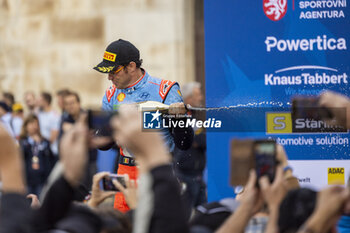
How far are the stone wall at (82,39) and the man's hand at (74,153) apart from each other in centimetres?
770

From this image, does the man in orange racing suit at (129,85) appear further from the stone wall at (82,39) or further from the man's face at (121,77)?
the stone wall at (82,39)

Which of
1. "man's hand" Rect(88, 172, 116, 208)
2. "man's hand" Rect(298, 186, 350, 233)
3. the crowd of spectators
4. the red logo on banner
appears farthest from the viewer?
the red logo on banner

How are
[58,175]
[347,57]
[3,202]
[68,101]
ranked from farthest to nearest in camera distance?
[68,101], [347,57], [58,175], [3,202]

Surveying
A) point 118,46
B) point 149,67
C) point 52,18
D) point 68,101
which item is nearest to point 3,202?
point 118,46

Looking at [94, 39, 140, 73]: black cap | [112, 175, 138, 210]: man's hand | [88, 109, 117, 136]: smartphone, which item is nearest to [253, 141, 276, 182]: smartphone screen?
[88, 109, 117, 136]: smartphone

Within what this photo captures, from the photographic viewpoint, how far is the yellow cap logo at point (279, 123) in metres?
4.25

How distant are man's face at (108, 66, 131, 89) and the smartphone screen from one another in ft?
8.52

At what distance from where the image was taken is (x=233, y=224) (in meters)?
2.56

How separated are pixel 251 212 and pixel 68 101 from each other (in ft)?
22.7

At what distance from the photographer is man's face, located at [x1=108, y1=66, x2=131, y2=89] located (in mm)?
5145

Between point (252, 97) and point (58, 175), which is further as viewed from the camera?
point (252, 97)

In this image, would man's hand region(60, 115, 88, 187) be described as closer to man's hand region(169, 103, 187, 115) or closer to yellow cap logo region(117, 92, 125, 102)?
man's hand region(169, 103, 187, 115)

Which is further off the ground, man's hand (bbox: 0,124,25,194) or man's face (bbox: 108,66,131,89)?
man's face (bbox: 108,66,131,89)

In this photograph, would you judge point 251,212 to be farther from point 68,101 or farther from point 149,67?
point 149,67
